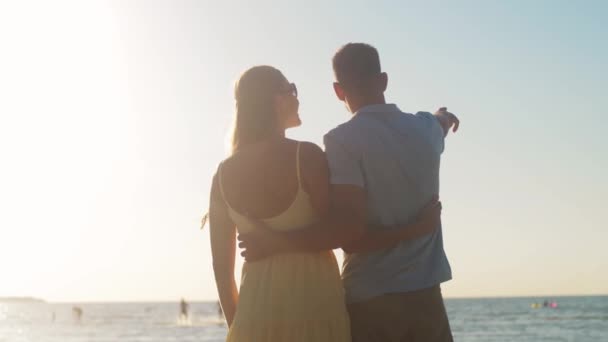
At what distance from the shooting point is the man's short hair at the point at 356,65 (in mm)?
3646

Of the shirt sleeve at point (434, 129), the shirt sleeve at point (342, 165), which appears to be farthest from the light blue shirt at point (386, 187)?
the shirt sleeve at point (434, 129)

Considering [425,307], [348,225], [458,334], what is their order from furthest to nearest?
1. [458,334]
2. [425,307]
3. [348,225]

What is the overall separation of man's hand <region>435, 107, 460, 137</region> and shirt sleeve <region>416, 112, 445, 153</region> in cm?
13

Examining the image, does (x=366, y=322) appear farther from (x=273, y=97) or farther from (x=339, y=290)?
(x=273, y=97)

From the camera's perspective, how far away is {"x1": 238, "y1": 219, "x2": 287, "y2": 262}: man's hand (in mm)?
3422

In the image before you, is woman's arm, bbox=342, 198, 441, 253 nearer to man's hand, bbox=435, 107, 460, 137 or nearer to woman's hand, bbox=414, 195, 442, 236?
woman's hand, bbox=414, 195, 442, 236

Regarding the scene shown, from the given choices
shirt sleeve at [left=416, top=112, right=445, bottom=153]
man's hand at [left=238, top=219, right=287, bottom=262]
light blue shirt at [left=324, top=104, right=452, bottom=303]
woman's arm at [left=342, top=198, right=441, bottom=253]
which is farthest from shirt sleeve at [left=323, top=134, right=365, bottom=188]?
shirt sleeve at [left=416, top=112, right=445, bottom=153]

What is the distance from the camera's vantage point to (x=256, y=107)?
3.52 m

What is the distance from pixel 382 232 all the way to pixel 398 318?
362mm

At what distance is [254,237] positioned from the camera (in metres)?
3.47

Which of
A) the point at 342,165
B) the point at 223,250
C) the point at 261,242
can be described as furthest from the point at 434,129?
the point at 223,250

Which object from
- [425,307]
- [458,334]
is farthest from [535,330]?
[425,307]

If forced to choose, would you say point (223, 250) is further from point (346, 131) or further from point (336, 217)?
point (346, 131)

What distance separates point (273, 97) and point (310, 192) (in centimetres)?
43
